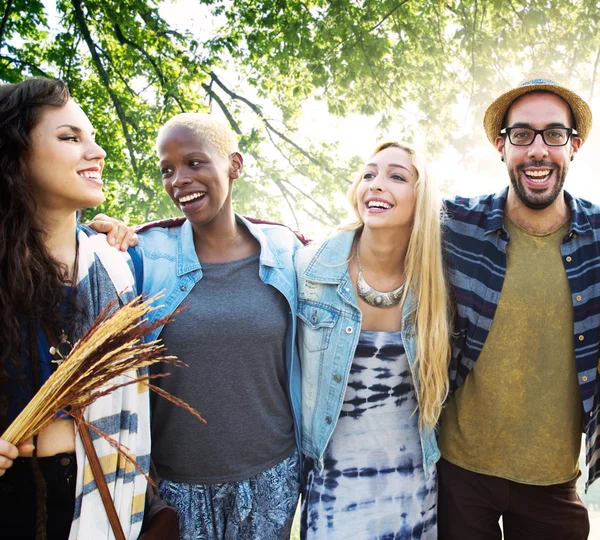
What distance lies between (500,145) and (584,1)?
124 inches

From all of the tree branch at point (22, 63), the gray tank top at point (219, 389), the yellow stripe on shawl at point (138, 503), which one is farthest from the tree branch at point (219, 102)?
the yellow stripe on shawl at point (138, 503)

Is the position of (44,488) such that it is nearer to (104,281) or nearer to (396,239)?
(104,281)

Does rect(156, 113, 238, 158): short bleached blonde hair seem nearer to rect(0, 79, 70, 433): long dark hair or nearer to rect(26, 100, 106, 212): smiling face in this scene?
rect(26, 100, 106, 212): smiling face

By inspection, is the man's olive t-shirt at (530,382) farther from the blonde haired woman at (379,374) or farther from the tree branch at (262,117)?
the tree branch at (262,117)

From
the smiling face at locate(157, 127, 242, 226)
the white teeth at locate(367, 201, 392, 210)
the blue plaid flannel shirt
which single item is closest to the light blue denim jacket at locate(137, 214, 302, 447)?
the smiling face at locate(157, 127, 242, 226)

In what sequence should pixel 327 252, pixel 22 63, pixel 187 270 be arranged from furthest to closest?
pixel 22 63 < pixel 327 252 < pixel 187 270

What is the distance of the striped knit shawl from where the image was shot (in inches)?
72.5

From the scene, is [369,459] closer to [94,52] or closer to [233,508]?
[233,508]

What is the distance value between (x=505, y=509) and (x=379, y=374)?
3.51ft

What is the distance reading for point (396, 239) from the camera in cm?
269

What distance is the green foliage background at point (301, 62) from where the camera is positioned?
533 centimetres

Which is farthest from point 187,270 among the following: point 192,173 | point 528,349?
point 528,349

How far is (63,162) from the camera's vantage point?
1855 millimetres

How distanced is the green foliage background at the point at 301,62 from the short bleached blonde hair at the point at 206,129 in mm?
3342
